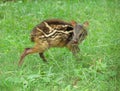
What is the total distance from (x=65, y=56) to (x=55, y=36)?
42cm

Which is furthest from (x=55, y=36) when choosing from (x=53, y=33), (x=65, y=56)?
(x=65, y=56)

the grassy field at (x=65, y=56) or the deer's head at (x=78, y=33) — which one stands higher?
the deer's head at (x=78, y=33)

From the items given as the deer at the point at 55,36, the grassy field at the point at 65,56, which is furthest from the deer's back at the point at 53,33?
the grassy field at the point at 65,56

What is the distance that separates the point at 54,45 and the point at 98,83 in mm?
956

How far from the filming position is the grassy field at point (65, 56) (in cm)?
484

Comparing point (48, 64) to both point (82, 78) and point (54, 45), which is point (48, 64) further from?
point (82, 78)

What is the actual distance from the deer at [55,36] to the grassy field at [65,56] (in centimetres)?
16

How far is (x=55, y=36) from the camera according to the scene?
17.9 feet

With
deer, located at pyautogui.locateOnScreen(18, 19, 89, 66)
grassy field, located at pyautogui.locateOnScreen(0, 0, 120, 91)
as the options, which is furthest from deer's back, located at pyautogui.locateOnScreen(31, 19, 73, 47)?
grassy field, located at pyautogui.locateOnScreen(0, 0, 120, 91)

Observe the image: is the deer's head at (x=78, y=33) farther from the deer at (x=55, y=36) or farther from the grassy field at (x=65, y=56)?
the grassy field at (x=65, y=56)

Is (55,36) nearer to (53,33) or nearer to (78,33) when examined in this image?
(53,33)

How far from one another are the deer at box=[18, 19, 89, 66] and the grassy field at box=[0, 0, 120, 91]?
0.16m

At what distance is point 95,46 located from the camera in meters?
5.99

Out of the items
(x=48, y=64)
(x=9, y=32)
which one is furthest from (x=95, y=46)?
(x=9, y=32)
